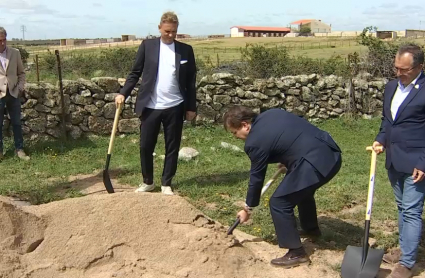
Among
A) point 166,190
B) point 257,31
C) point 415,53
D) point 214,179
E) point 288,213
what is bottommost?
point 214,179

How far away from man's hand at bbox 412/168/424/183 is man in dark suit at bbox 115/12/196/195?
275 cm

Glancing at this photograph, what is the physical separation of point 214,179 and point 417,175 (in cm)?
335

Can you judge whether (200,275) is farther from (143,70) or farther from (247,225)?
(143,70)

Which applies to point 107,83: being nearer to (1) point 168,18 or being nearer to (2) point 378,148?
(1) point 168,18

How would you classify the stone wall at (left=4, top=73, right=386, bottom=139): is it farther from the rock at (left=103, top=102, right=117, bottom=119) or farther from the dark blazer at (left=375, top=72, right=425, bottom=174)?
the dark blazer at (left=375, top=72, right=425, bottom=174)

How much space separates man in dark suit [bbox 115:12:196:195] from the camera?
546cm

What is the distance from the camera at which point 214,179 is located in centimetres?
659

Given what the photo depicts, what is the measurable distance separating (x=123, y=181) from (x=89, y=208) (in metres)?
2.62

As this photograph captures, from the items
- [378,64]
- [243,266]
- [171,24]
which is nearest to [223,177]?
[171,24]

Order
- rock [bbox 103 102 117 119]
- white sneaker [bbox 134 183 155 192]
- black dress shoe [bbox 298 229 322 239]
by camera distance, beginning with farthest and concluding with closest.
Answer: rock [bbox 103 102 117 119]
white sneaker [bbox 134 183 155 192]
black dress shoe [bbox 298 229 322 239]

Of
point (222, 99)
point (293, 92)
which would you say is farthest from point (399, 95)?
point (293, 92)

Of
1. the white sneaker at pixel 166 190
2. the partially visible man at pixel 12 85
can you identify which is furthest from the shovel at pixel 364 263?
the partially visible man at pixel 12 85

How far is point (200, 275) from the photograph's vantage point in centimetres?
361

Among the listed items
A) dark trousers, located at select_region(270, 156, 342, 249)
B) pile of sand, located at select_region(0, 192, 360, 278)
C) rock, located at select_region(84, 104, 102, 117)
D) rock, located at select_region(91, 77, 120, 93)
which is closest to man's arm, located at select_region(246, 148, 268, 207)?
dark trousers, located at select_region(270, 156, 342, 249)
